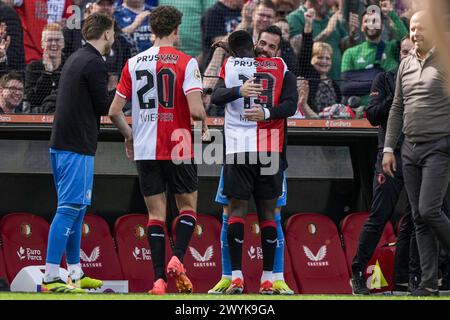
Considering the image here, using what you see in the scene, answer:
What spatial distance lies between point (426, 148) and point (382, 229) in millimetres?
1596

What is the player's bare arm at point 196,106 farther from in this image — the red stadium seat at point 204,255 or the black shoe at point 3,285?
the red stadium seat at point 204,255

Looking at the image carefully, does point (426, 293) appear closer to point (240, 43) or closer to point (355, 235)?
point (240, 43)

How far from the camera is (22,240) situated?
11.2 m

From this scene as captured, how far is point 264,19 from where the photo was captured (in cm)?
1209

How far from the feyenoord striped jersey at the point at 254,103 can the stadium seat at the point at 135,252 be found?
7.11ft

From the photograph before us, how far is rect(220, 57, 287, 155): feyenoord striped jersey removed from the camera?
970 centimetres

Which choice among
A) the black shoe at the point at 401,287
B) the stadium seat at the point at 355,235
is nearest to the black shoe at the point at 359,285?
the black shoe at the point at 401,287

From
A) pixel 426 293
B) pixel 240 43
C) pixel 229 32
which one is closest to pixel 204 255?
pixel 229 32

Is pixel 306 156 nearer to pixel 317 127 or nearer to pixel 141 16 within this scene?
pixel 317 127

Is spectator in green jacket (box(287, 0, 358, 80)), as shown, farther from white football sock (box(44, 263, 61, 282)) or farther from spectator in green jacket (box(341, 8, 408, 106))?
white football sock (box(44, 263, 61, 282))

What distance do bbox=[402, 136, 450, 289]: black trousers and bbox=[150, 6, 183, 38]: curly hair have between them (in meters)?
2.10
